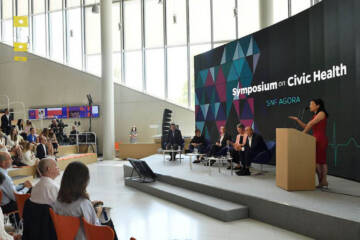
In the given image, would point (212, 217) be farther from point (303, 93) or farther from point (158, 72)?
point (158, 72)

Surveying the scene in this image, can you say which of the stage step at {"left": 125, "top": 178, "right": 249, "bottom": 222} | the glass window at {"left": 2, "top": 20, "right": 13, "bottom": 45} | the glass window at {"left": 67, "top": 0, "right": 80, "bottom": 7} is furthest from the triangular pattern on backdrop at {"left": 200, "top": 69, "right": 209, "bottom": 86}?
the glass window at {"left": 2, "top": 20, "right": 13, "bottom": 45}

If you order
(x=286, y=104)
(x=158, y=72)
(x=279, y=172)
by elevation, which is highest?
(x=158, y=72)

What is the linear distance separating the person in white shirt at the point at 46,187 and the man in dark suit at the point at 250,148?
432 cm

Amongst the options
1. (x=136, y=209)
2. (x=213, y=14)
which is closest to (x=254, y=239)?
(x=136, y=209)

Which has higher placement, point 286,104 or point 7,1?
point 7,1

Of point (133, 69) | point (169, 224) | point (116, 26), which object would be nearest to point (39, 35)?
point (116, 26)

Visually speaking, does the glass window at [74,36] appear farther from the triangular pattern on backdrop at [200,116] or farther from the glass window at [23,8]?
the triangular pattern on backdrop at [200,116]

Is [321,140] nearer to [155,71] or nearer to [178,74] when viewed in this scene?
[178,74]

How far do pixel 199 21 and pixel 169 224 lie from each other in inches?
405

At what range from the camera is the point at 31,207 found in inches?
104

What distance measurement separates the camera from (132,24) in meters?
14.6

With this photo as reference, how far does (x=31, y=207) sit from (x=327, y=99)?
5.12 meters

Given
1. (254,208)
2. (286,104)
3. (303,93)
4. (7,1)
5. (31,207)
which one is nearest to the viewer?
(31,207)

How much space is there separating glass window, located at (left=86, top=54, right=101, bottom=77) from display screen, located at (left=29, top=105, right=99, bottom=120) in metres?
1.68
